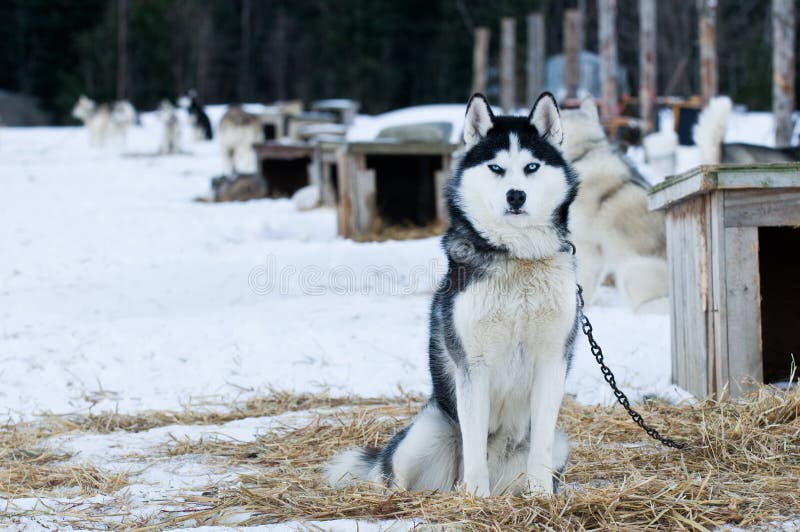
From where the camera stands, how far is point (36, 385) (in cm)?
473

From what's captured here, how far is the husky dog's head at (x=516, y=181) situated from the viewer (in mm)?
2873

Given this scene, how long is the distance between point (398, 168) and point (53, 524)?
7409 millimetres

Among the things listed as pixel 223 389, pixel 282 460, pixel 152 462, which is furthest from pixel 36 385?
pixel 282 460

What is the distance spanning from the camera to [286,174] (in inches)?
583

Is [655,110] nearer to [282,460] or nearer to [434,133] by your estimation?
[434,133]

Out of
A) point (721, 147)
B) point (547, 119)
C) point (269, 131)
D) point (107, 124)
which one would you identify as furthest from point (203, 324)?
point (269, 131)

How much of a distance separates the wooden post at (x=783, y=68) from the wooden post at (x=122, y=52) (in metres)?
28.2

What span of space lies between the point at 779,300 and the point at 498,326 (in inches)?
101


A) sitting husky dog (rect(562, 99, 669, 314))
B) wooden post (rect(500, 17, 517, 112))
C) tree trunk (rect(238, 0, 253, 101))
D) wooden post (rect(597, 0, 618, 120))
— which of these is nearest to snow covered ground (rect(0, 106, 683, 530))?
sitting husky dog (rect(562, 99, 669, 314))

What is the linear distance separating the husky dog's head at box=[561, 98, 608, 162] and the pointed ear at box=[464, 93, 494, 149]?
3.46 meters

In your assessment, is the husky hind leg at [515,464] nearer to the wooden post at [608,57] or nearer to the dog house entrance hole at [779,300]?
the dog house entrance hole at [779,300]

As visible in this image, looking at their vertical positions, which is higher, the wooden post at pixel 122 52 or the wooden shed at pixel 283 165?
the wooden post at pixel 122 52

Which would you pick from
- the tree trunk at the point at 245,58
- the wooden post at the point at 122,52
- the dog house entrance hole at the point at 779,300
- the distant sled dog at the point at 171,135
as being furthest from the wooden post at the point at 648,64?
the tree trunk at the point at 245,58

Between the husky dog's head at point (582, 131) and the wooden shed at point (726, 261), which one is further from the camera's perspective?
the husky dog's head at point (582, 131)
